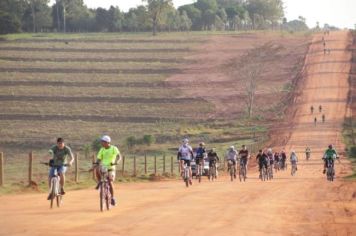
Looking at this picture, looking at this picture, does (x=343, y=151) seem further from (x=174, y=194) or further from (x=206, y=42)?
(x=206, y=42)

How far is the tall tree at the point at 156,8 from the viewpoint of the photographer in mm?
151500

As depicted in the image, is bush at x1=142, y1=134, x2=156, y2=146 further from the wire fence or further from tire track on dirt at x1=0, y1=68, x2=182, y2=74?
tire track on dirt at x1=0, y1=68, x2=182, y2=74

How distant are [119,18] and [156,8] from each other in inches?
787

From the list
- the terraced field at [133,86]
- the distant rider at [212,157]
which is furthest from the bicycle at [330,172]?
the terraced field at [133,86]

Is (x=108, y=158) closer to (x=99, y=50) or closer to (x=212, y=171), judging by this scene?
(x=212, y=171)

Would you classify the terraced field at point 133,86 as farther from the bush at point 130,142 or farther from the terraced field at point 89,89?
the bush at point 130,142

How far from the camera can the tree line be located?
506 ft

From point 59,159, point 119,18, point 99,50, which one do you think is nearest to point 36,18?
point 119,18

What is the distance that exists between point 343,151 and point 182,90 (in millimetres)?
39586

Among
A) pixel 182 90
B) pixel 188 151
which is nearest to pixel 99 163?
pixel 188 151

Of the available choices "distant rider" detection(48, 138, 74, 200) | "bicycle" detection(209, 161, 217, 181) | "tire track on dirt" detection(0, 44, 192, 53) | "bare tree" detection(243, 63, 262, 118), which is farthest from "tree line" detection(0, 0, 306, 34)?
"distant rider" detection(48, 138, 74, 200)

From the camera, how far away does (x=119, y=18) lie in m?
169

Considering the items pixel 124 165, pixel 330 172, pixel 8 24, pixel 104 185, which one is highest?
pixel 8 24

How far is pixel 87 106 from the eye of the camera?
88375mm
